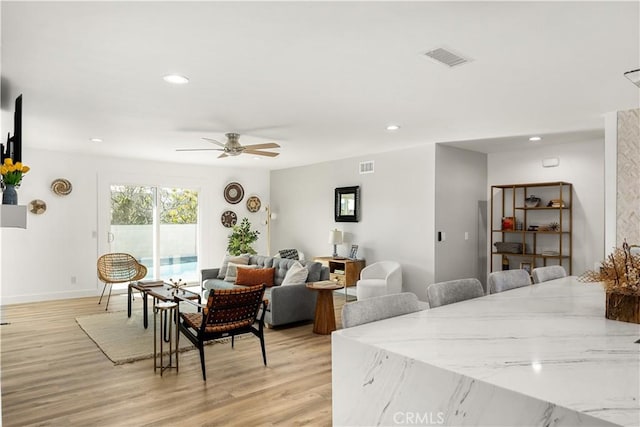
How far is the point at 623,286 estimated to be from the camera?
204 cm

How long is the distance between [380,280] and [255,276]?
70.6 inches

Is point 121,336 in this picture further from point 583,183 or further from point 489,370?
point 583,183

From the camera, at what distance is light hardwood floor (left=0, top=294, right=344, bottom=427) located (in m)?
2.78

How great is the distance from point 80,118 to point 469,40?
4.04 meters

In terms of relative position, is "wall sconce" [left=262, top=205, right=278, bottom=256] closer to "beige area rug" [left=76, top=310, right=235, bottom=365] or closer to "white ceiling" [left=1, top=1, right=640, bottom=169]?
"beige area rug" [left=76, top=310, right=235, bottom=365]

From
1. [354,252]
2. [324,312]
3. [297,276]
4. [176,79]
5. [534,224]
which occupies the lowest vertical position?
[324,312]

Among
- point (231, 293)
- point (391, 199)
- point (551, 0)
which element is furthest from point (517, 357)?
point (391, 199)

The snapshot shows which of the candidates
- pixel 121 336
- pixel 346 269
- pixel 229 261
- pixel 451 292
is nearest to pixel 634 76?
pixel 451 292

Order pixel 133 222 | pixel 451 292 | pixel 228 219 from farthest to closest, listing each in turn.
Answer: pixel 228 219 < pixel 133 222 < pixel 451 292

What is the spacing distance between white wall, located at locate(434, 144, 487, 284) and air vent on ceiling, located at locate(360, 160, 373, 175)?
1.27 metres

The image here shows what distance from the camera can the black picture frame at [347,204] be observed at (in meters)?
7.05

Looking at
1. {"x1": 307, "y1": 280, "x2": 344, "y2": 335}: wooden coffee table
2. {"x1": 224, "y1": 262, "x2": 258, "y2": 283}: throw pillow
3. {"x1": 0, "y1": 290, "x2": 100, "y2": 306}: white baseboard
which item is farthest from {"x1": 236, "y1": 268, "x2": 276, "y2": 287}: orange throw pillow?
{"x1": 0, "y1": 290, "x2": 100, "y2": 306}: white baseboard

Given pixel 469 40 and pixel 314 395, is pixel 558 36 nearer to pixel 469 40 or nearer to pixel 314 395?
pixel 469 40

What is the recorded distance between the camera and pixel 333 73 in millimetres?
3062
